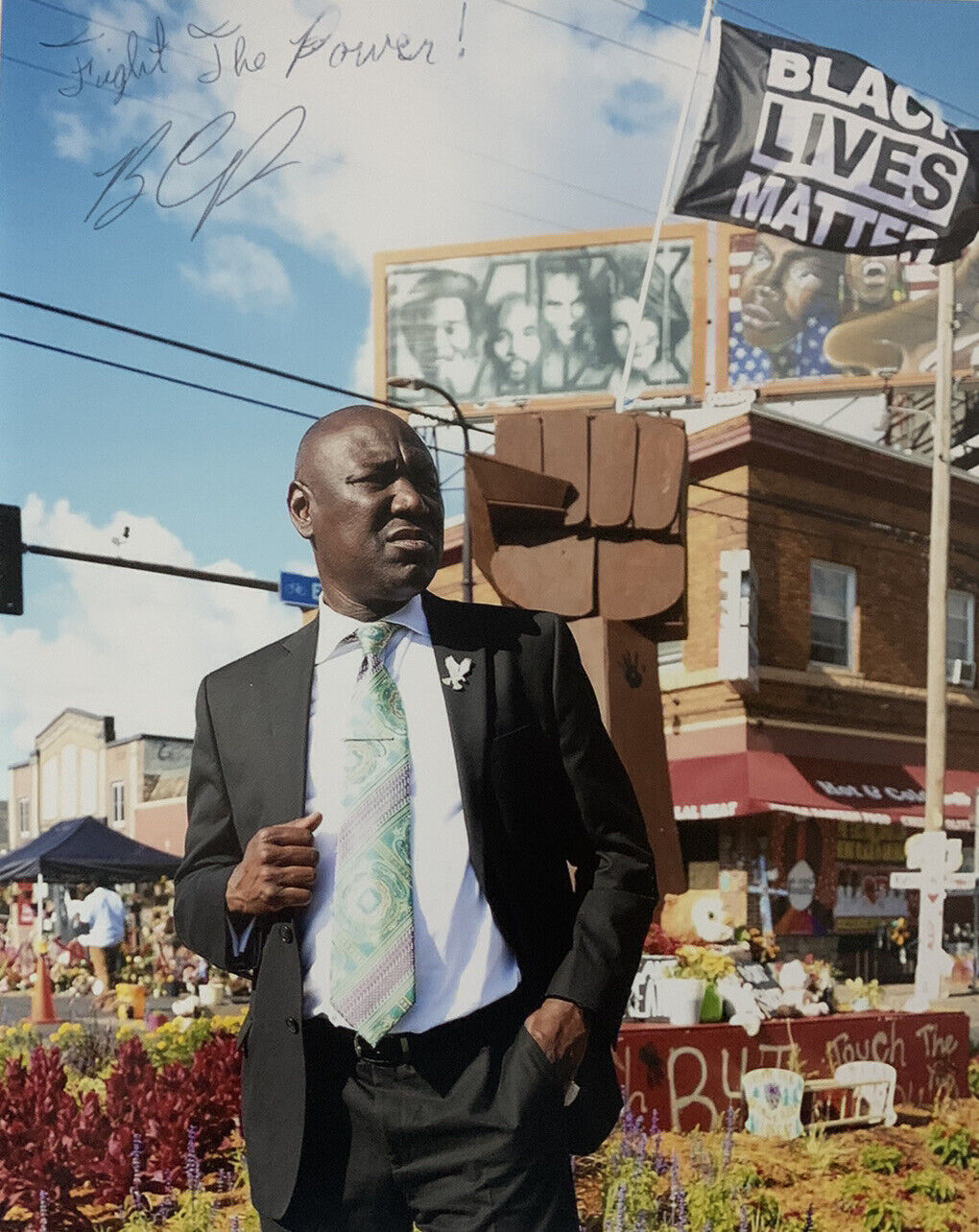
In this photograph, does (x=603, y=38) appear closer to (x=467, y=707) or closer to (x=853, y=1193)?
(x=467, y=707)

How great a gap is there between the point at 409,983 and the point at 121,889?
1.90 m

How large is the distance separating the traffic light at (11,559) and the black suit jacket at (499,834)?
4.83 ft

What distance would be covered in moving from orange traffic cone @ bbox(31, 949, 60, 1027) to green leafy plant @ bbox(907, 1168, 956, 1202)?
8.12 ft

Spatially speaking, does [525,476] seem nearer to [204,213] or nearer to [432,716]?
[204,213]

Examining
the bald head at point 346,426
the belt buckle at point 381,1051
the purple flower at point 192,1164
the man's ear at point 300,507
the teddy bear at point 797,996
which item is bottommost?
the purple flower at point 192,1164

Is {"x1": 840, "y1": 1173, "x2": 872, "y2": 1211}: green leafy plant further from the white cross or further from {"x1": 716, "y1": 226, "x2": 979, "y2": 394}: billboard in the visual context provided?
{"x1": 716, "y1": 226, "x2": 979, "y2": 394}: billboard

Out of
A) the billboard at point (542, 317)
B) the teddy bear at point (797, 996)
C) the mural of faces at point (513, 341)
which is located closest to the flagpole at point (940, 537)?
the teddy bear at point (797, 996)

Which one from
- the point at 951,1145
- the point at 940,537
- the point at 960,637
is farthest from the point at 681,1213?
the point at 940,537

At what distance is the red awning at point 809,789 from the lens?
14.5 ft

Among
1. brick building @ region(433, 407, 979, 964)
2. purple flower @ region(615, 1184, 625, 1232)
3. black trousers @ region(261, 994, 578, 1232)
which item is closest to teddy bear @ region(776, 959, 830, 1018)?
brick building @ region(433, 407, 979, 964)

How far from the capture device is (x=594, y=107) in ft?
13.4

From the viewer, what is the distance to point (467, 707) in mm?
2264
